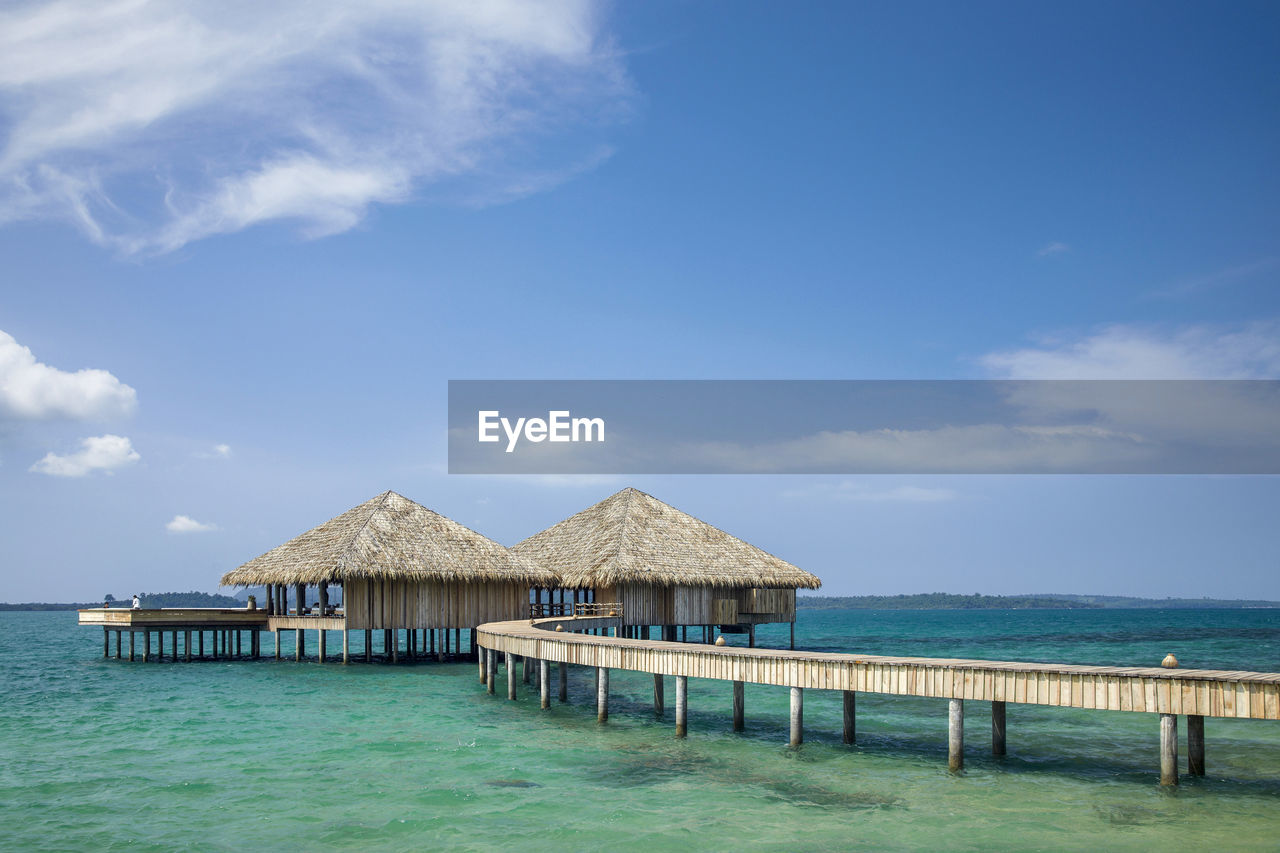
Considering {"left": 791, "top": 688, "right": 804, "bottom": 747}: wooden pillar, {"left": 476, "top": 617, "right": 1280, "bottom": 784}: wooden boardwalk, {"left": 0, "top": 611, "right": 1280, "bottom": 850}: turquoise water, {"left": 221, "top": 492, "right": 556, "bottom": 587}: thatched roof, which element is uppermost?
{"left": 221, "top": 492, "right": 556, "bottom": 587}: thatched roof

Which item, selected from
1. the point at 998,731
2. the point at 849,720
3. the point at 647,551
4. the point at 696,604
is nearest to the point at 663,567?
the point at 647,551

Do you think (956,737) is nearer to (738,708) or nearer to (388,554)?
(738,708)

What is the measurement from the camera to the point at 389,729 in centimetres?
2066

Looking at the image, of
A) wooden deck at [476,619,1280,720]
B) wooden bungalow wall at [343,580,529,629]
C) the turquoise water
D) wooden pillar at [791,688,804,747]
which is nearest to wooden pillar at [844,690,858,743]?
the turquoise water

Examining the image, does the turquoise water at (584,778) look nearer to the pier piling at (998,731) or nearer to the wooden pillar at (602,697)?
the wooden pillar at (602,697)

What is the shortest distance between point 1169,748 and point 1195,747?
108 cm

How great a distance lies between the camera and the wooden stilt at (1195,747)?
15.5 meters

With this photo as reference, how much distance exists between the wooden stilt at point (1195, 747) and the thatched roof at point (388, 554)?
2390cm

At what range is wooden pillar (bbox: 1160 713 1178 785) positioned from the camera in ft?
48.2

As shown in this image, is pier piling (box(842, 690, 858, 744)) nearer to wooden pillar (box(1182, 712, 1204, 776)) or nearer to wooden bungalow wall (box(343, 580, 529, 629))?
wooden pillar (box(1182, 712, 1204, 776))

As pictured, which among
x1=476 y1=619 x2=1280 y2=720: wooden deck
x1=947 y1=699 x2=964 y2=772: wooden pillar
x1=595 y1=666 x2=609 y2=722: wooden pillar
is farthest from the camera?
x1=595 y1=666 x2=609 y2=722: wooden pillar

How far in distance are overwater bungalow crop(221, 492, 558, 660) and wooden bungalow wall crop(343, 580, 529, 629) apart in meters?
0.03

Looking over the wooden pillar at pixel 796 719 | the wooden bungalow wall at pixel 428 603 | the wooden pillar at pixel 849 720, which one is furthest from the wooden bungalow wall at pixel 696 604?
the wooden pillar at pixel 796 719

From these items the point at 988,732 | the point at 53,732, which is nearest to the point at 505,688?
the point at 53,732
